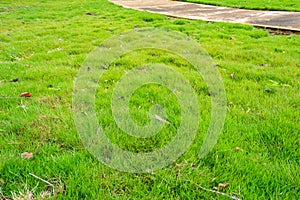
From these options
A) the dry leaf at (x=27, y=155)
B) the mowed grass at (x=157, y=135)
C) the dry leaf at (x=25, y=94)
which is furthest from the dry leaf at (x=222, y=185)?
the dry leaf at (x=25, y=94)

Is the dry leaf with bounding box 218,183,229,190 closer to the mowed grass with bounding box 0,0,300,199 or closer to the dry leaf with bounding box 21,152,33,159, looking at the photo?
the mowed grass with bounding box 0,0,300,199

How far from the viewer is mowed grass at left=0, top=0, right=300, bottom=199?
1426 millimetres

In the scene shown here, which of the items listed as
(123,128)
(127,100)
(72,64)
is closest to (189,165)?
(123,128)

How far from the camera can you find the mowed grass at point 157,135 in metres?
1.43

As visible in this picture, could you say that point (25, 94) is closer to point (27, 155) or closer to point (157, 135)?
point (27, 155)

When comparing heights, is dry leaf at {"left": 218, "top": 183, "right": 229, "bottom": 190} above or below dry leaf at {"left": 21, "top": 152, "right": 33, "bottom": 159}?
below

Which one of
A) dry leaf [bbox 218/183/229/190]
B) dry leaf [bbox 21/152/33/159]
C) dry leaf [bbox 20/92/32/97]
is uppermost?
dry leaf [bbox 20/92/32/97]

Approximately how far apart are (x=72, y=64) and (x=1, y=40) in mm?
2850

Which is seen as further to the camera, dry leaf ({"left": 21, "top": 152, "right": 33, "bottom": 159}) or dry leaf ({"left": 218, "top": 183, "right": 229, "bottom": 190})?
dry leaf ({"left": 21, "top": 152, "right": 33, "bottom": 159})

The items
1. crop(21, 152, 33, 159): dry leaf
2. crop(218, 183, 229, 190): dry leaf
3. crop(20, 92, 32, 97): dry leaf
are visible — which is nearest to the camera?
crop(218, 183, 229, 190): dry leaf

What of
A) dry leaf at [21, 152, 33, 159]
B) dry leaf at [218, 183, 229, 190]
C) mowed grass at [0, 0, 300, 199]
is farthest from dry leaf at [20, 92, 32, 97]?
dry leaf at [218, 183, 229, 190]

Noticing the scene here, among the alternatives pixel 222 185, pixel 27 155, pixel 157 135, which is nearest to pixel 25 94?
pixel 27 155

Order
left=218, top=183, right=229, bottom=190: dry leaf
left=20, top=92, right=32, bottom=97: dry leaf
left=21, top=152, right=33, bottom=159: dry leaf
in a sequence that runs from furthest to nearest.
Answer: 1. left=20, top=92, right=32, bottom=97: dry leaf
2. left=21, top=152, right=33, bottom=159: dry leaf
3. left=218, top=183, right=229, bottom=190: dry leaf

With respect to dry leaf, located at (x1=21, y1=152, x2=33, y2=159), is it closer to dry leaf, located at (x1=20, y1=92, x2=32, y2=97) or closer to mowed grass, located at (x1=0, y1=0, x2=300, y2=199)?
mowed grass, located at (x1=0, y1=0, x2=300, y2=199)
